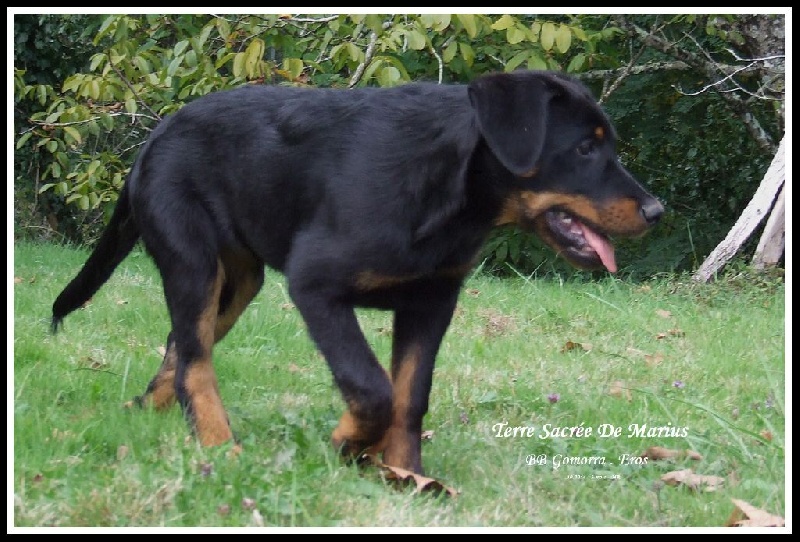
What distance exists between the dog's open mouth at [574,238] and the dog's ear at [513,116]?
0.91 feet

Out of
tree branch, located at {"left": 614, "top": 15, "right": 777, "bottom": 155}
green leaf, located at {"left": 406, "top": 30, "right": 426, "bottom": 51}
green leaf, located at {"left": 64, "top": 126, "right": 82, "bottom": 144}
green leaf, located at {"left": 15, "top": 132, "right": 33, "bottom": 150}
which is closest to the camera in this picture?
green leaf, located at {"left": 406, "top": 30, "right": 426, "bottom": 51}

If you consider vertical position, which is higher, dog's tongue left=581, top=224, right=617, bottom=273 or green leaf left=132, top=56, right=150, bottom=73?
dog's tongue left=581, top=224, right=617, bottom=273

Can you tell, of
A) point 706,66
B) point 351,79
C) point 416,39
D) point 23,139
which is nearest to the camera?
point 416,39

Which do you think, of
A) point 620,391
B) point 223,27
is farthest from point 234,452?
point 223,27

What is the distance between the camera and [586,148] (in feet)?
11.4

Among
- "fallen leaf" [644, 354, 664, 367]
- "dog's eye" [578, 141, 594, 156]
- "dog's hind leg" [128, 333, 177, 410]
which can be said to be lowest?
"fallen leaf" [644, 354, 664, 367]

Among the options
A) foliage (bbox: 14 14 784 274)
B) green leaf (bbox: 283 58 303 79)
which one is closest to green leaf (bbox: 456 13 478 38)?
foliage (bbox: 14 14 784 274)

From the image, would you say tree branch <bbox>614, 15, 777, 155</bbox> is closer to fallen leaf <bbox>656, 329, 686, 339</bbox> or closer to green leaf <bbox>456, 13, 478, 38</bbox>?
fallen leaf <bbox>656, 329, 686, 339</bbox>

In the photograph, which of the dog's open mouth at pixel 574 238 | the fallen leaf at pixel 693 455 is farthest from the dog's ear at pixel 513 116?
the fallen leaf at pixel 693 455

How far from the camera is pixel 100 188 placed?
26.1 feet

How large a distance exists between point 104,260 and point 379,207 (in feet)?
5.34

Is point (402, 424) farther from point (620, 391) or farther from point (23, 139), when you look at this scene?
point (23, 139)

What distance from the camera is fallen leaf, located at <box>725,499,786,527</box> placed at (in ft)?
10.4

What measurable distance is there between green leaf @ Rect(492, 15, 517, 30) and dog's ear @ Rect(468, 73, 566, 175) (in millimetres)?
2628
